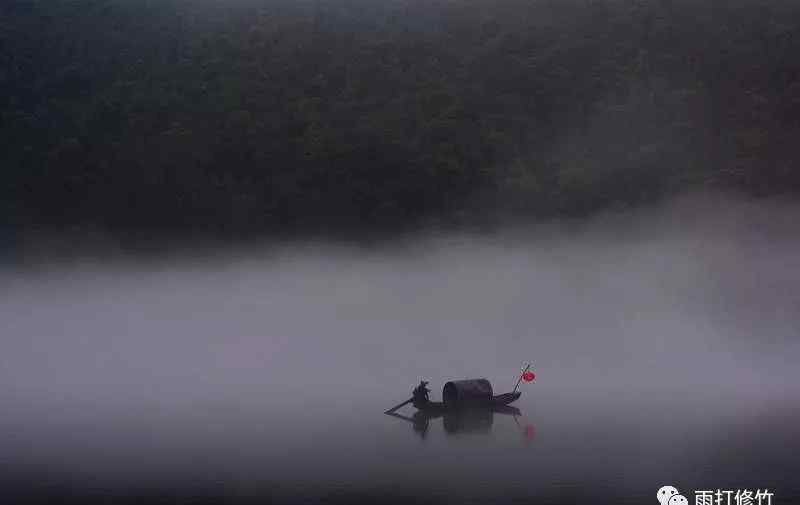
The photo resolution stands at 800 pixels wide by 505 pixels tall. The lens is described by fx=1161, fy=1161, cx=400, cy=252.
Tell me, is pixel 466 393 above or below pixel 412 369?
below

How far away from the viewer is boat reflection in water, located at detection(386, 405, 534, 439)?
1988cm

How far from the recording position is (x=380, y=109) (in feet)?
128

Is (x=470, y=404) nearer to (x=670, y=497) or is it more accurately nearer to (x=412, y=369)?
(x=412, y=369)

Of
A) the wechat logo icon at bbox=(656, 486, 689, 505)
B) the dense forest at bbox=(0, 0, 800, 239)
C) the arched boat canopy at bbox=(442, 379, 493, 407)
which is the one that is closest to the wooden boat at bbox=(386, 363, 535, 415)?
the arched boat canopy at bbox=(442, 379, 493, 407)

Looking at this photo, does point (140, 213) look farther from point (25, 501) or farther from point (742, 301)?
point (25, 501)

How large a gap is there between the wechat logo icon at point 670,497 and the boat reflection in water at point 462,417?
539 cm

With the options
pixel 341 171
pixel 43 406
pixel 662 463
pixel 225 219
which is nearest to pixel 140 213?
pixel 225 219

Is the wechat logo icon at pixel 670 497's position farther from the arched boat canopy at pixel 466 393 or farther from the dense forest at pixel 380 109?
the dense forest at pixel 380 109

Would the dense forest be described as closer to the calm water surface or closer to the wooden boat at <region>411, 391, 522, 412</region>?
the calm water surface

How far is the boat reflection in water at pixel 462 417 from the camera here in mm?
19875

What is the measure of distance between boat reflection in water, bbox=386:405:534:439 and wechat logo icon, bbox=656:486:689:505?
539 cm

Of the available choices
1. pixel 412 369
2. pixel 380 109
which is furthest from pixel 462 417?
pixel 380 109

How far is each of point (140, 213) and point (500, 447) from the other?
21.9 m

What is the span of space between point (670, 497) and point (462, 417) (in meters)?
6.57
